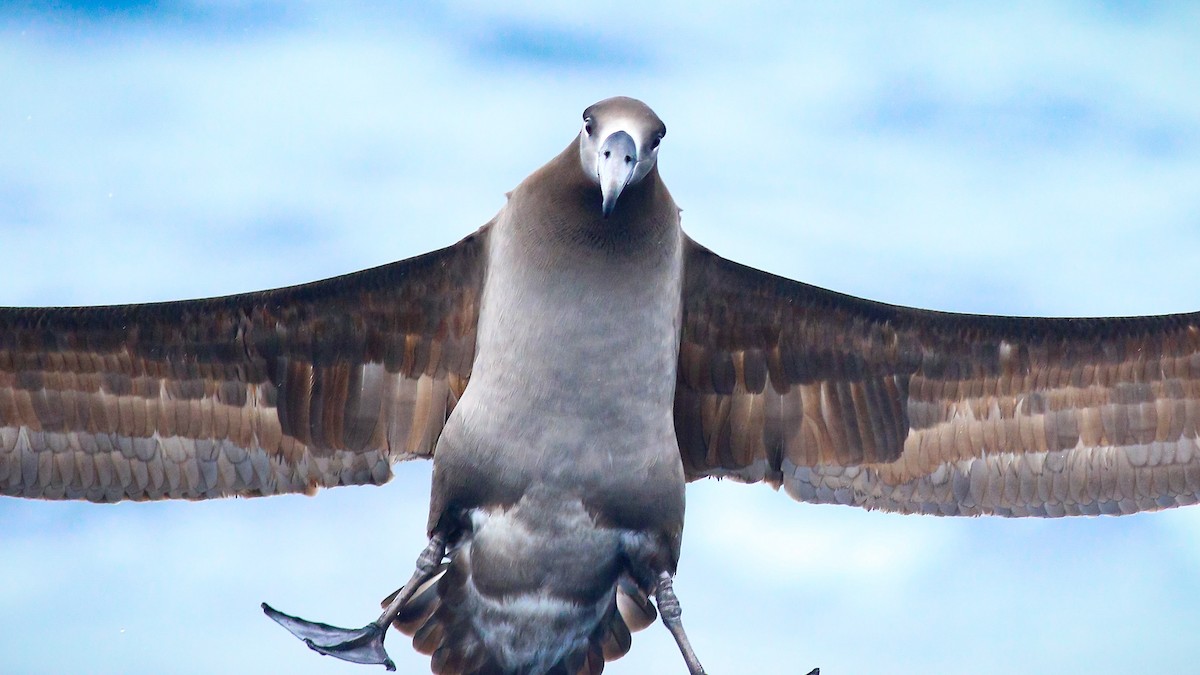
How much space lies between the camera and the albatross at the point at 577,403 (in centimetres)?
1008


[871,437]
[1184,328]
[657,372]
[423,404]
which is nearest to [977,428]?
[871,437]

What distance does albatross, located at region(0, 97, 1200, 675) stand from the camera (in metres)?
10.1

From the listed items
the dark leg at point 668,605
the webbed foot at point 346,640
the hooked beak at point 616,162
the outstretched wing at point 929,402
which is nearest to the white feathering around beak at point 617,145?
the hooked beak at point 616,162

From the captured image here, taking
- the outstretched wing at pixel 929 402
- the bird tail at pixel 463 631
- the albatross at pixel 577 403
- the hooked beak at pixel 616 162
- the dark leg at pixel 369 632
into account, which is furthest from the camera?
the outstretched wing at pixel 929 402

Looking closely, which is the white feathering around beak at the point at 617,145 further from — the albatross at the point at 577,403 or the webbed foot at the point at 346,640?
the webbed foot at the point at 346,640

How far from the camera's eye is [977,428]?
39.0 feet

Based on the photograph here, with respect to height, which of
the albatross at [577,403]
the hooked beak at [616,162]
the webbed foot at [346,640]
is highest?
the hooked beak at [616,162]

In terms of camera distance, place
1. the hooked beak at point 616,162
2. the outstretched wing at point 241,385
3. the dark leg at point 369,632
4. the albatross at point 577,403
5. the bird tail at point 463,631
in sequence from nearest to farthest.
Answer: the hooked beak at point 616,162, the albatross at point 577,403, the dark leg at point 369,632, the bird tail at point 463,631, the outstretched wing at point 241,385

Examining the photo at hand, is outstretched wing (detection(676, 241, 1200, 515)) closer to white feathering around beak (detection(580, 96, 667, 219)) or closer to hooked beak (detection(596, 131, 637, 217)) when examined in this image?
white feathering around beak (detection(580, 96, 667, 219))

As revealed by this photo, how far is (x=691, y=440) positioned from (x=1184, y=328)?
3.61 meters

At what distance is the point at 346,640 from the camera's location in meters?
10.6

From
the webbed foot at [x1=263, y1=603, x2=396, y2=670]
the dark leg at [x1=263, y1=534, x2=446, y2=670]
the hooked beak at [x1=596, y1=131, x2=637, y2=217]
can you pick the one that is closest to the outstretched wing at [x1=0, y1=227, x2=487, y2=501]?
the dark leg at [x1=263, y1=534, x2=446, y2=670]

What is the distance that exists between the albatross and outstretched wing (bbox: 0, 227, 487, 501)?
0.06 ft

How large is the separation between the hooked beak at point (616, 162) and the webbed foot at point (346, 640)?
3.35m
